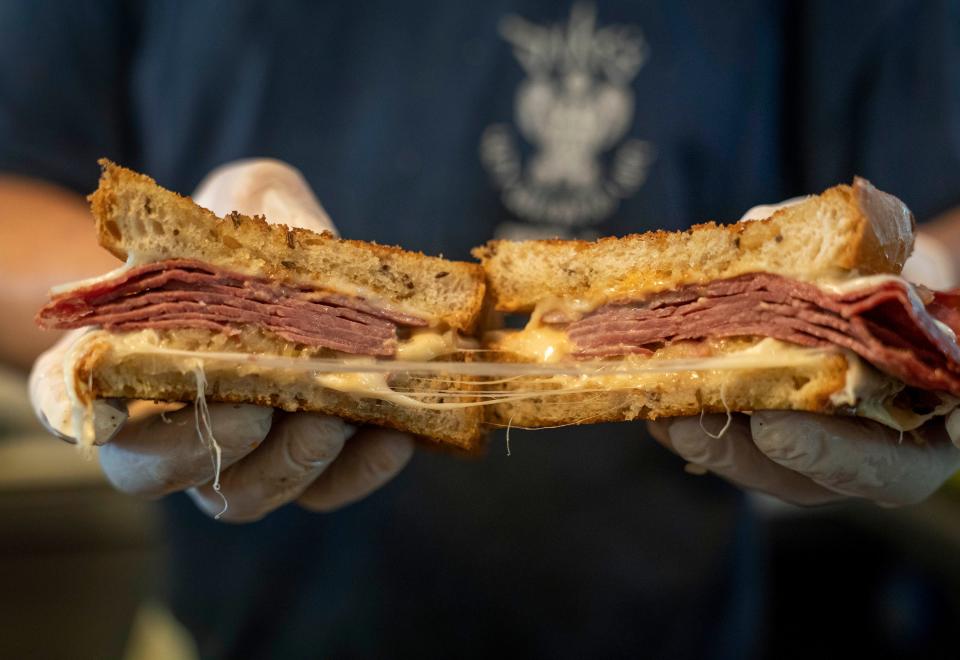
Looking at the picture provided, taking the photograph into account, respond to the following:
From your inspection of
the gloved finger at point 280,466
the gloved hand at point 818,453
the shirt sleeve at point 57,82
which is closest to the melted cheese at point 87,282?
the gloved finger at point 280,466

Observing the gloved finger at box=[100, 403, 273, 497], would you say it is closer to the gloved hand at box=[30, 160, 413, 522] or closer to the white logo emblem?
the gloved hand at box=[30, 160, 413, 522]

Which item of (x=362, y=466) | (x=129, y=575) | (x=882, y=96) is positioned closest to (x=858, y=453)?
(x=362, y=466)

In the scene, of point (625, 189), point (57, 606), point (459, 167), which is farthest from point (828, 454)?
point (57, 606)

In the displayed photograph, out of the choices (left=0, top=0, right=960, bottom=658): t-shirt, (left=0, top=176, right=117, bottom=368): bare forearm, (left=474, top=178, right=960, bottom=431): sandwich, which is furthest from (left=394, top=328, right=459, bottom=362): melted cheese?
(left=0, top=176, right=117, bottom=368): bare forearm

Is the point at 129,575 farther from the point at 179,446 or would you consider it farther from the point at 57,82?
the point at 179,446

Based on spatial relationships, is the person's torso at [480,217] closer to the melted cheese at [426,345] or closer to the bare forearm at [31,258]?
the bare forearm at [31,258]

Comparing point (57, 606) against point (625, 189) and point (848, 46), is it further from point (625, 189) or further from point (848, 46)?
point (848, 46)
